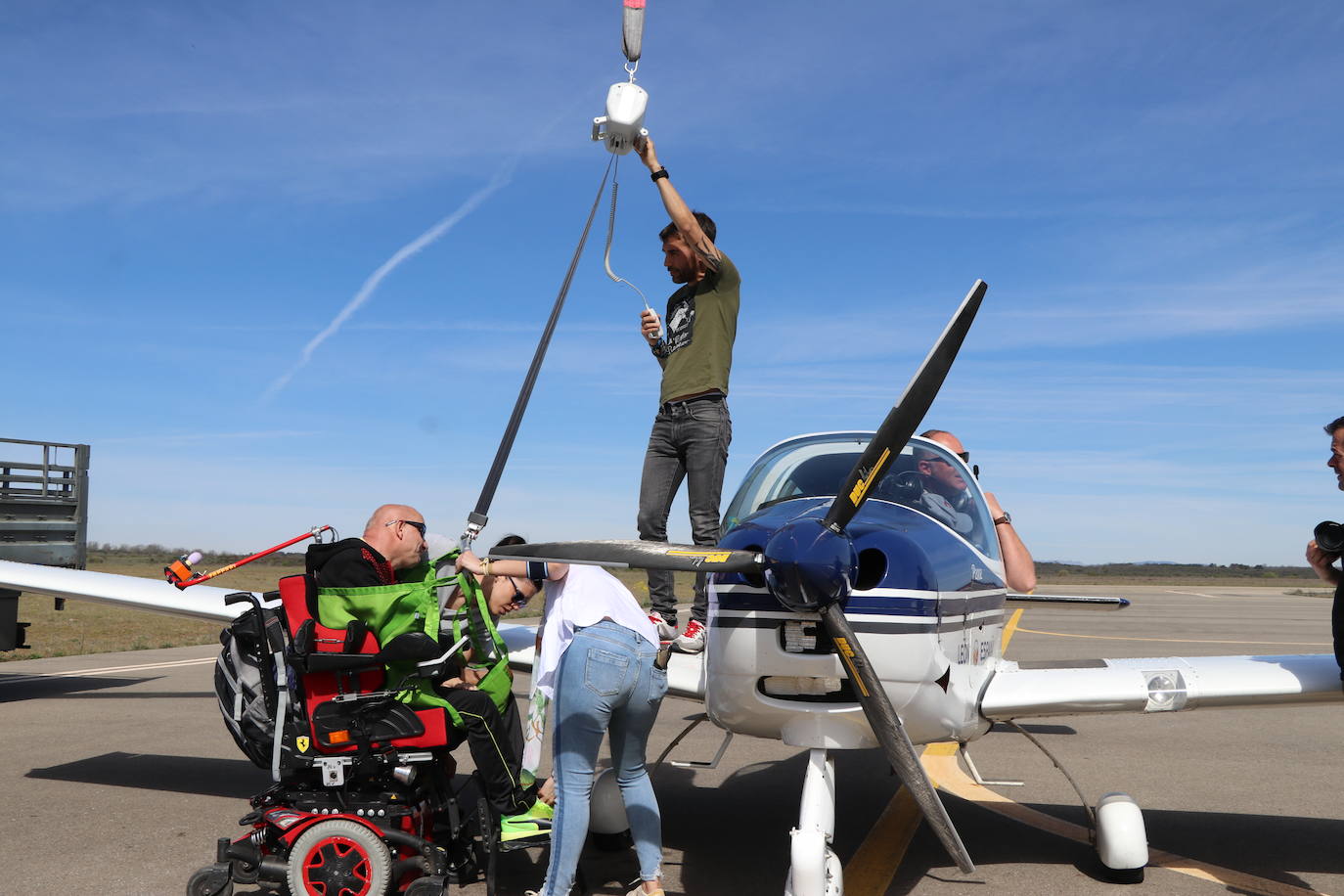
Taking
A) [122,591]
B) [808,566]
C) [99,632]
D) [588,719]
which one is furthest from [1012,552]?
[99,632]

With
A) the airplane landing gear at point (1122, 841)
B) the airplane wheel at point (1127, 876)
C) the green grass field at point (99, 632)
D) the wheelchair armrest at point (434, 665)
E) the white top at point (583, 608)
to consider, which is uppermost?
the white top at point (583, 608)

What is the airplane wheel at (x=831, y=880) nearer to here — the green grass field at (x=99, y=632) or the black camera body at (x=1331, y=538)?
the black camera body at (x=1331, y=538)

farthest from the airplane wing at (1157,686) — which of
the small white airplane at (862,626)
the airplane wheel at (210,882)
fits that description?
the airplane wheel at (210,882)

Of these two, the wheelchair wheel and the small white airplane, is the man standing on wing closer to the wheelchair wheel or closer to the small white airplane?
the small white airplane

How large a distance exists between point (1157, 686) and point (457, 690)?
349 centimetres

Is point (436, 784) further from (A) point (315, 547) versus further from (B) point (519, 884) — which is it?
(A) point (315, 547)

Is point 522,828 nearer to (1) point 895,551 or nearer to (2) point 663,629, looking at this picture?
(2) point 663,629

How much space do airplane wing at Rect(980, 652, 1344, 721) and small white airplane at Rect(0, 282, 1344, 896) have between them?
0.07ft

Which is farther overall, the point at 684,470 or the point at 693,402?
the point at 684,470

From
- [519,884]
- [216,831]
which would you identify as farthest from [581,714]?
[216,831]

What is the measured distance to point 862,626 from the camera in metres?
3.97

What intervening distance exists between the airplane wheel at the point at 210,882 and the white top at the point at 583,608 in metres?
1.49

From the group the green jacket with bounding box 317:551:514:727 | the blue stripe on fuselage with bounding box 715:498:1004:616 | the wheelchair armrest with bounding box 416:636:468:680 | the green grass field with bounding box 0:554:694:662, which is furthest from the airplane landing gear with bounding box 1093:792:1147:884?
the green grass field with bounding box 0:554:694:662

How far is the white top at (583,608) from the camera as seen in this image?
4.19 metres
